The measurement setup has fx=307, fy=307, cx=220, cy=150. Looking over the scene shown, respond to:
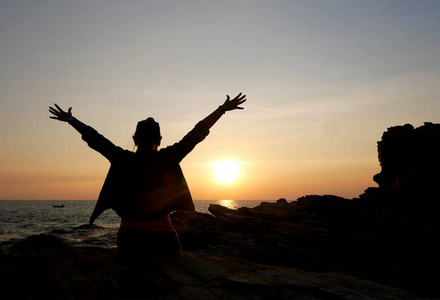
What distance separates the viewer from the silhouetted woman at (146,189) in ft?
15.3

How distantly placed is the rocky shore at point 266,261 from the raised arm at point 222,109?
227 centimetres

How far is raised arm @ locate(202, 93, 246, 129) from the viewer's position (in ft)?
17.1

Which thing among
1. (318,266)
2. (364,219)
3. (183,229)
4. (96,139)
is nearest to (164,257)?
(96,139)

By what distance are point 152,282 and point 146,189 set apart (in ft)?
4.40

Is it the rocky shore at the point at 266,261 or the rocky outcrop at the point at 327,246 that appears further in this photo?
the rocky outcrop at the point at 327,246

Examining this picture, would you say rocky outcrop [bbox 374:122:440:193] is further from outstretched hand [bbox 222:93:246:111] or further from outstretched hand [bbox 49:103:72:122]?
outstretched hand [bbox 49:103:72:122]

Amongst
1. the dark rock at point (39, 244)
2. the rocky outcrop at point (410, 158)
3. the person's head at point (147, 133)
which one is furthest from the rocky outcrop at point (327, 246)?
the rocky outcrop at point (410, 158)

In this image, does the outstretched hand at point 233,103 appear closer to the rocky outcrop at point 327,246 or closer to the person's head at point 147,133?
the person's head at point 147,133

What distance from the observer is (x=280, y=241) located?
12.8 m

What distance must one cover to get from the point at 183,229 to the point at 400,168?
34.1 metres

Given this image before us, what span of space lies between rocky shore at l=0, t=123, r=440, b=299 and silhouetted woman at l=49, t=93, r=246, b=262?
0.33 meters

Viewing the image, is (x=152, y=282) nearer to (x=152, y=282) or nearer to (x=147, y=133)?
(x=152, y=282)

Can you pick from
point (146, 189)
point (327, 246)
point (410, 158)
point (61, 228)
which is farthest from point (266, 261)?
point (61, 228)

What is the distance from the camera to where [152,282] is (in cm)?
408
